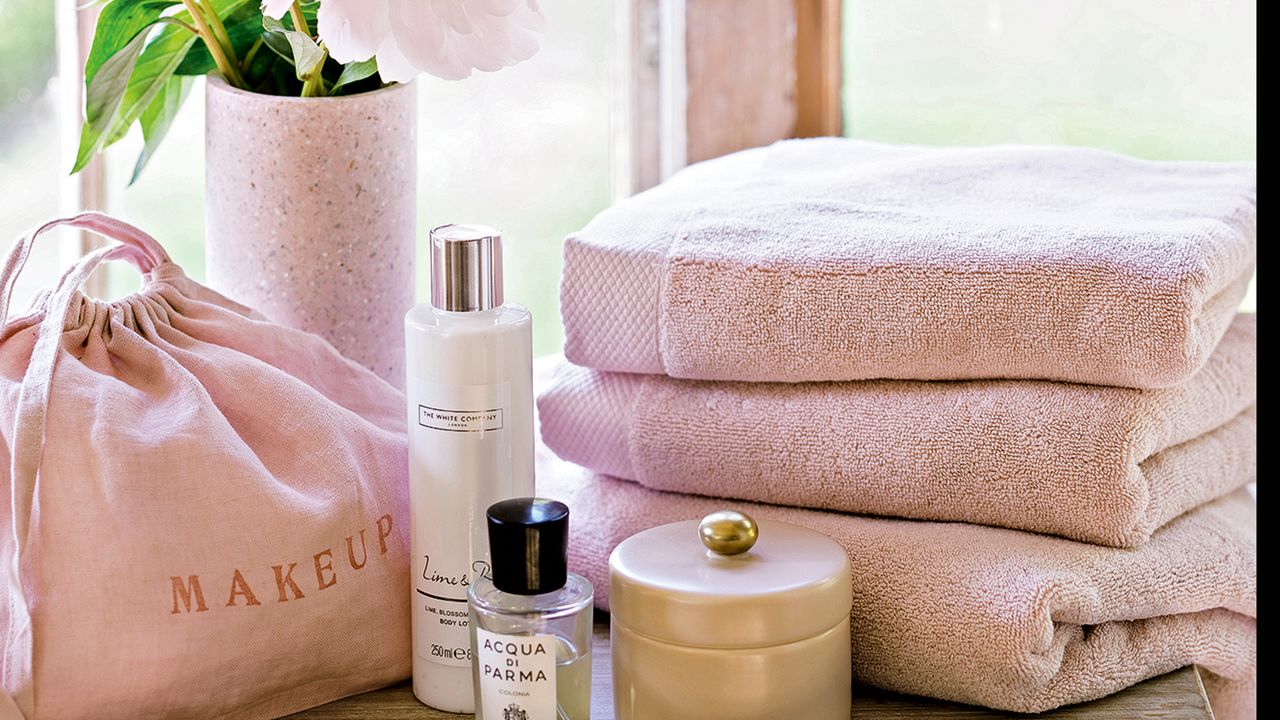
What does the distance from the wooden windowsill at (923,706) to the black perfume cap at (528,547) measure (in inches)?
4.2

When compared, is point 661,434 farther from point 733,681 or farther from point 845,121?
point 845,121

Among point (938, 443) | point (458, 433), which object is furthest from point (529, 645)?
point (938, 443)

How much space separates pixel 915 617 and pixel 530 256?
0.58 metres

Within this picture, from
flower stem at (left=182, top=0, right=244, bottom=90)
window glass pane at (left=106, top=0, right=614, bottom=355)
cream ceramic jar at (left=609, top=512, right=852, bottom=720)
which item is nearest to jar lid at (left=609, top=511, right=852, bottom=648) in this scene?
cream ceramic jar at (left=609, top=512, right=852, bottom=720)

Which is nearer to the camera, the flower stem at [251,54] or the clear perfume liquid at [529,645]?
the clear perfume liquid at [529,645]

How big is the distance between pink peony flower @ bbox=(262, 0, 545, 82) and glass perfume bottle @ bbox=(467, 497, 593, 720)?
22 cm

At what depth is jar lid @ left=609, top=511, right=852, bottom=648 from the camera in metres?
0.59

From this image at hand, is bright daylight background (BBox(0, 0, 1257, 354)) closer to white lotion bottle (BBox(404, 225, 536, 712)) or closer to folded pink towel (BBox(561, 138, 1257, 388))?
folded pink towel (BBox(561, 138, 1257, 388))

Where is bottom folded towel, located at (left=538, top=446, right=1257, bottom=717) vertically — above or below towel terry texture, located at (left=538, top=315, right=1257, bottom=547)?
below

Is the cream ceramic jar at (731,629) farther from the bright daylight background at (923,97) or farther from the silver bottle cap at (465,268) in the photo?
the bright daylight background at (923,97)

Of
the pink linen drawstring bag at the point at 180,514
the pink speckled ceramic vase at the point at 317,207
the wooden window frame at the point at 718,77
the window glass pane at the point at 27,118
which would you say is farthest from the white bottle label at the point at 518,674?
the wooden window frame at the point at 718,77

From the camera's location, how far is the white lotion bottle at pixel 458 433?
25.5 inches

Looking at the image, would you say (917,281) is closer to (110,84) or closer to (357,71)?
(357,71)

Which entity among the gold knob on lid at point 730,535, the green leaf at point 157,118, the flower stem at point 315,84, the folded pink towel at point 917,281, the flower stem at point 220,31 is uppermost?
the flower stem at point 220,31
